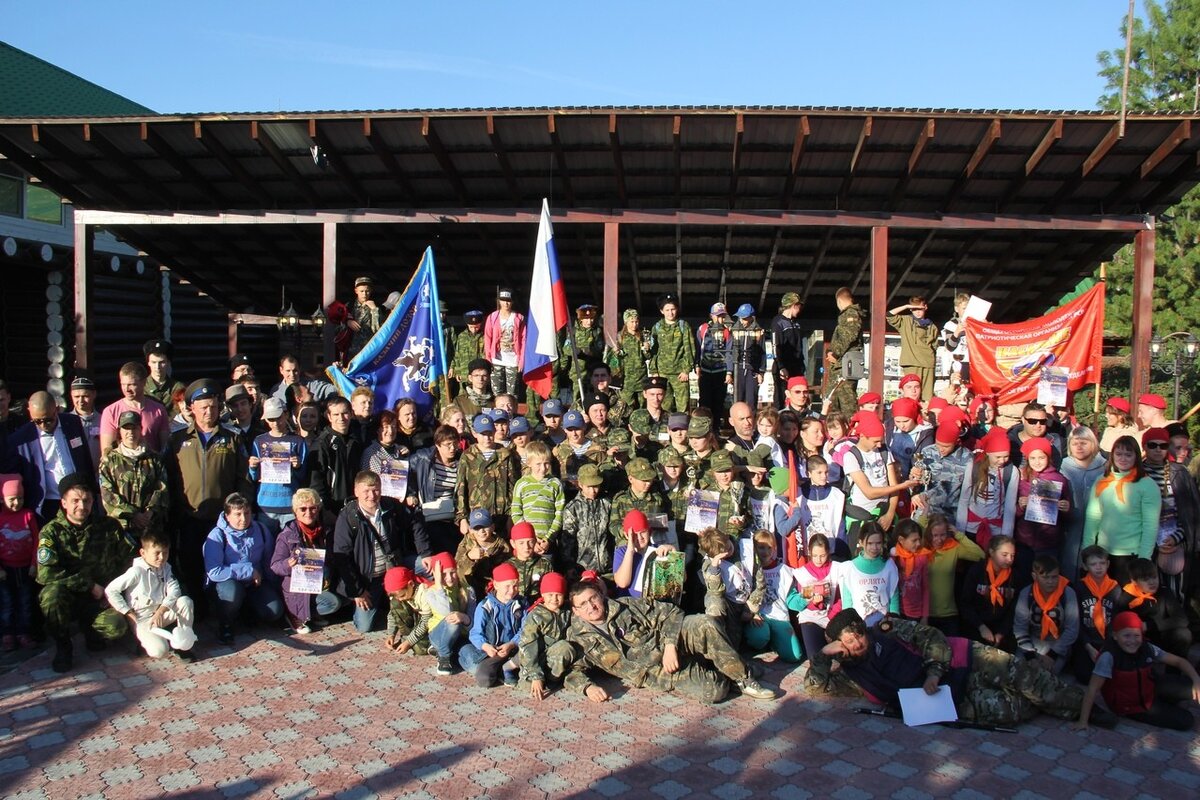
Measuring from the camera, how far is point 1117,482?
23.0 ft

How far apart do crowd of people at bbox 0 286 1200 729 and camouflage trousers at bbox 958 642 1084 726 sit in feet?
0.06

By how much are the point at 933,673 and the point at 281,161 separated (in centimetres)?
954

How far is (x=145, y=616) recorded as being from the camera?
6.88m

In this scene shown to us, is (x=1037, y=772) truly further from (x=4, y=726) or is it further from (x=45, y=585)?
(x=45, y=585)

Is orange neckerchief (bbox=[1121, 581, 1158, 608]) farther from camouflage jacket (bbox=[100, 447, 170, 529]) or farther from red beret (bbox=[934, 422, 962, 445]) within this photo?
camouflage jacket (bbox=[100, 447, 170, 529])

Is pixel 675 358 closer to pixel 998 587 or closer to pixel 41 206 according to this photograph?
pixel 998 587

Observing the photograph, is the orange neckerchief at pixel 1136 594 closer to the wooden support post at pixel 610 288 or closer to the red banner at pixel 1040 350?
the red banner at pixel 1040 350

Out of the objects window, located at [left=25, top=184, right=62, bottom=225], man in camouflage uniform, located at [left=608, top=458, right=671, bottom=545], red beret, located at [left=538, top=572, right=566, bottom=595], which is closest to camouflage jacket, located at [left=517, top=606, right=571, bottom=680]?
red beret, located at [left=538, top=572, right=566, bottom=595]

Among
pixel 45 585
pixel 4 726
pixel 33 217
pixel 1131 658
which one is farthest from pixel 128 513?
pixel 33 217

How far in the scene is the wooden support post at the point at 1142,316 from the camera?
437 inches

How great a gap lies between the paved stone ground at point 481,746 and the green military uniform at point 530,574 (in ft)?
2.47

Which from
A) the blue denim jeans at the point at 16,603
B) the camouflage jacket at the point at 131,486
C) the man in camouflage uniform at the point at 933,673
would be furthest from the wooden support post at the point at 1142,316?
the blue denim jeans at the point at 16,603

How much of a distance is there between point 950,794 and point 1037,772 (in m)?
0.65

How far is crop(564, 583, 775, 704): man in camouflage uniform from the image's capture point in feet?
20.4
